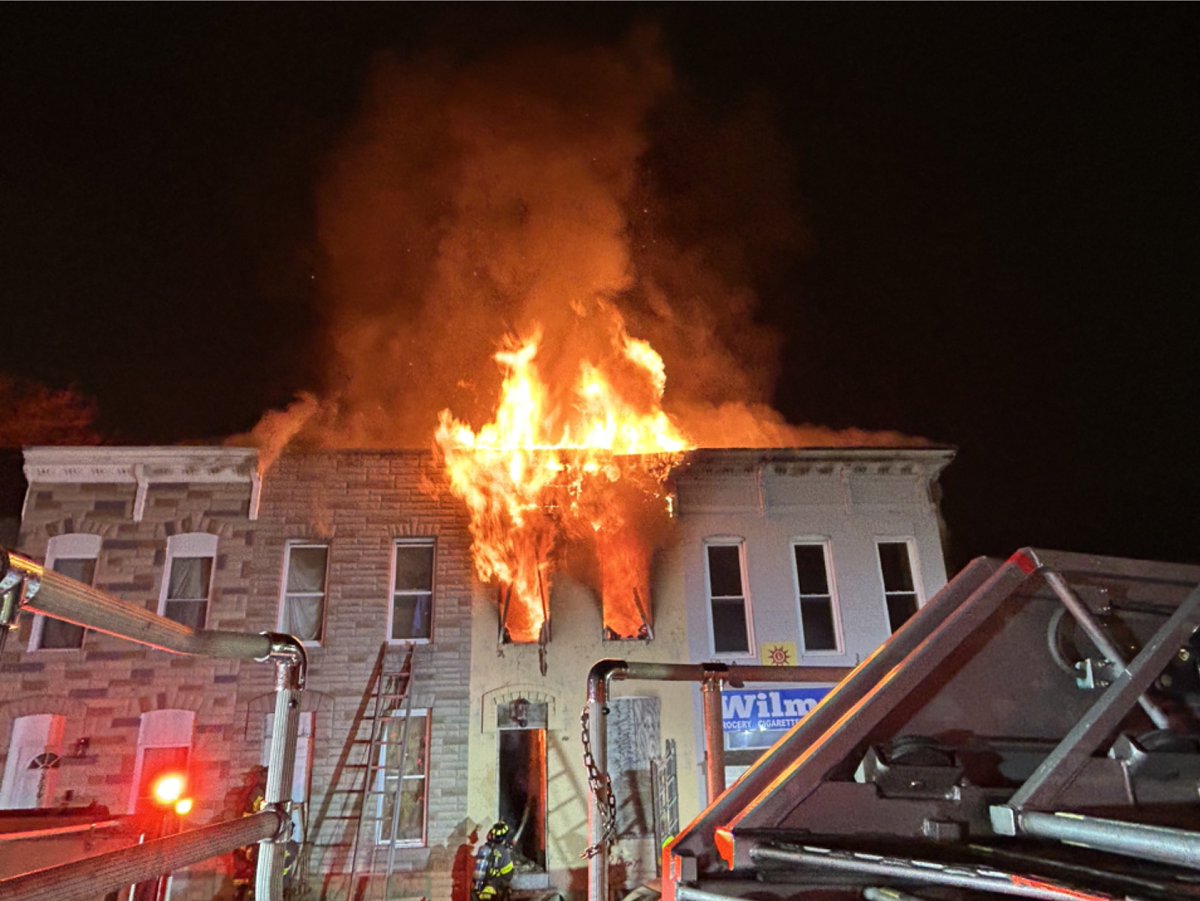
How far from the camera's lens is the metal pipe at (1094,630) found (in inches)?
114

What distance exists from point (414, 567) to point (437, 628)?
4.23ft

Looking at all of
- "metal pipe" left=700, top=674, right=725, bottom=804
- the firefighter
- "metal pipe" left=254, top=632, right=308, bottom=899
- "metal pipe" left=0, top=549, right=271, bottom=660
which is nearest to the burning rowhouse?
the firefighter

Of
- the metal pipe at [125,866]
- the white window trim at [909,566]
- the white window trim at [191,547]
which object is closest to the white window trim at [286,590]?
the white window trim at [191,547]

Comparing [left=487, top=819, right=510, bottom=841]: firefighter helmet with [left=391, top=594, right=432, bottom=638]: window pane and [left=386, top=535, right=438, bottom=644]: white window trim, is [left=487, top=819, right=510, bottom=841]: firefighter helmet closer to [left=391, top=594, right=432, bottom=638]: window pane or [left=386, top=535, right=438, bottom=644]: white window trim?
[left=386, top=535, right=438, bottom=644]: white window trim

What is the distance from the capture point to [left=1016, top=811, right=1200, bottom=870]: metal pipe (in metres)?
2.04

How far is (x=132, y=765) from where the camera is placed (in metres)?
12.9

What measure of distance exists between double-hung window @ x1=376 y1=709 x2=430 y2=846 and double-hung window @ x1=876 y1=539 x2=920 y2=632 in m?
8.81

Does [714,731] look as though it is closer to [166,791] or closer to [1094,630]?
[1094,630]

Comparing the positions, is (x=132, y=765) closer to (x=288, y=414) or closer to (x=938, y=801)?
(x=288, y=414)

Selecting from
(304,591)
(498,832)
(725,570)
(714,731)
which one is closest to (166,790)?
(714,731)

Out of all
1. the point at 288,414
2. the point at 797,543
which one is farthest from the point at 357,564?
the point at 797,543

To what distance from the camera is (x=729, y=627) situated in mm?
14531

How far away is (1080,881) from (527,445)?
14321mm

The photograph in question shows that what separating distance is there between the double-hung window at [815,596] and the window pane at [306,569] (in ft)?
29.0
